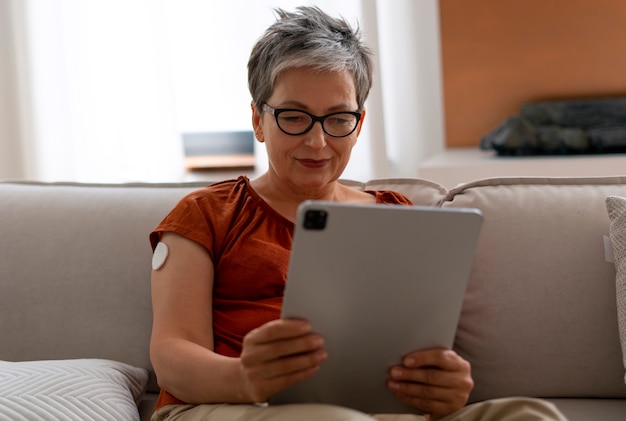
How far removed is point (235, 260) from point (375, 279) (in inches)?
17.5

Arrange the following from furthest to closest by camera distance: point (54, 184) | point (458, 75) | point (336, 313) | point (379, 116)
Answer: point (458, 75)
point (379, 116)
point (54, 184)
point (336, 313)

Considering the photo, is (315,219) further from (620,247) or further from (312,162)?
(620,247)

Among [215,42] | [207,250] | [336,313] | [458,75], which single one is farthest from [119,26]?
[336,313]

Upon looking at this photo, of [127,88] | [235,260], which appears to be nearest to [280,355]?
[235,260]

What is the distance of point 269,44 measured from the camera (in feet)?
5.28

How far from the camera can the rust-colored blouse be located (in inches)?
61.5

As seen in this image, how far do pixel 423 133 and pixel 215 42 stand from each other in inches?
34.1

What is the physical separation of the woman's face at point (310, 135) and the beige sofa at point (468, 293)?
1.10 feet

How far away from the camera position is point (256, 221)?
5.39ft

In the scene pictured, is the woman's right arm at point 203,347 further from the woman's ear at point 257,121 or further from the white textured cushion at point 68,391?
the woman's ear at point 257,121

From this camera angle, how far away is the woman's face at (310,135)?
1.57 meters

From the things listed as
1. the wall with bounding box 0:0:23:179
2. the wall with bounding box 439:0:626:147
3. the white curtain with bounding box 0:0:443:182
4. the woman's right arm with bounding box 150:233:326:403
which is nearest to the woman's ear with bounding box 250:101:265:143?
the woman's right arm with bounding box 150:233:326:403

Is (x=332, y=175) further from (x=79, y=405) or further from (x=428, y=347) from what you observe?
(x=79, y=405)

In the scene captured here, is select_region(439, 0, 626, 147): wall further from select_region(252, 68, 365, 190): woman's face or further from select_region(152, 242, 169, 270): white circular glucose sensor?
select_region(152, 242, 169, 270): white circular glucose sensor
